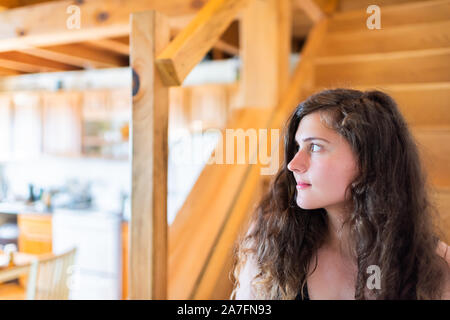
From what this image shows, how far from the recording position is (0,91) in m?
0.52

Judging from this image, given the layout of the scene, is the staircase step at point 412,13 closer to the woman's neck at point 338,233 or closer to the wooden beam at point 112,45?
the woman's neck at point 338,233

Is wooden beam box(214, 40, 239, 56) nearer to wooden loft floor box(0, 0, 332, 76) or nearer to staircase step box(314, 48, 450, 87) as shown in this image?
wooden loft floor box(0, 0, 332, 76)

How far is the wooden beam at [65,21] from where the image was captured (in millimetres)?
581

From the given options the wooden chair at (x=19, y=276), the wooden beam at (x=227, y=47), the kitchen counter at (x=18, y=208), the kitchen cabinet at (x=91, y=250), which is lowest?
the kitchen cabinet at (x=91, y=250)

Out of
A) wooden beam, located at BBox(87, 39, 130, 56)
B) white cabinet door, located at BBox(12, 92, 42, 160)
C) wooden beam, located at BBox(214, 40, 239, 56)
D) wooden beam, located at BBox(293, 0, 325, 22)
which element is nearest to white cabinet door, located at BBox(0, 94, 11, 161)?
white cabinet door, located at BBox(12, 92, 42, 160)

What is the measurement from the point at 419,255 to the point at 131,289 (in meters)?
0.49

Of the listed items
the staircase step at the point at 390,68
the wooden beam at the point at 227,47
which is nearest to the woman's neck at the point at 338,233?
the staircase step at the point at 390,68

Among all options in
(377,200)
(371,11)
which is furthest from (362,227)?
(371,11)

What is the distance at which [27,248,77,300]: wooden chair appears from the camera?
611mm

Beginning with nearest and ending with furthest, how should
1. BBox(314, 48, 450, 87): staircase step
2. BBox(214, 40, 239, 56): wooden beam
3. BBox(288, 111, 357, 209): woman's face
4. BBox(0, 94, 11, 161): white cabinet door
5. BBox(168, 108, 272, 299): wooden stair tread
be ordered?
1. BBox(288, 111, 357, 209): woman's face
2. BBox(314, 48, 450, 87): staircase step
3. BBox(0, 94, 11, 161): white cabinet door
4. BBox(168, 108, 272, 299): wooden stair tread
5. BBox(214, 40, 239, 56): wooden beam

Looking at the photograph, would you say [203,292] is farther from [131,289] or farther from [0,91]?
[0,91]

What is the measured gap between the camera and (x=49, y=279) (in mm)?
651

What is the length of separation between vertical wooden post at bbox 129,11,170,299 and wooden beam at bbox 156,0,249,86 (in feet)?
0.06

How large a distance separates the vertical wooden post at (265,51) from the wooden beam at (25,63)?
48cm
